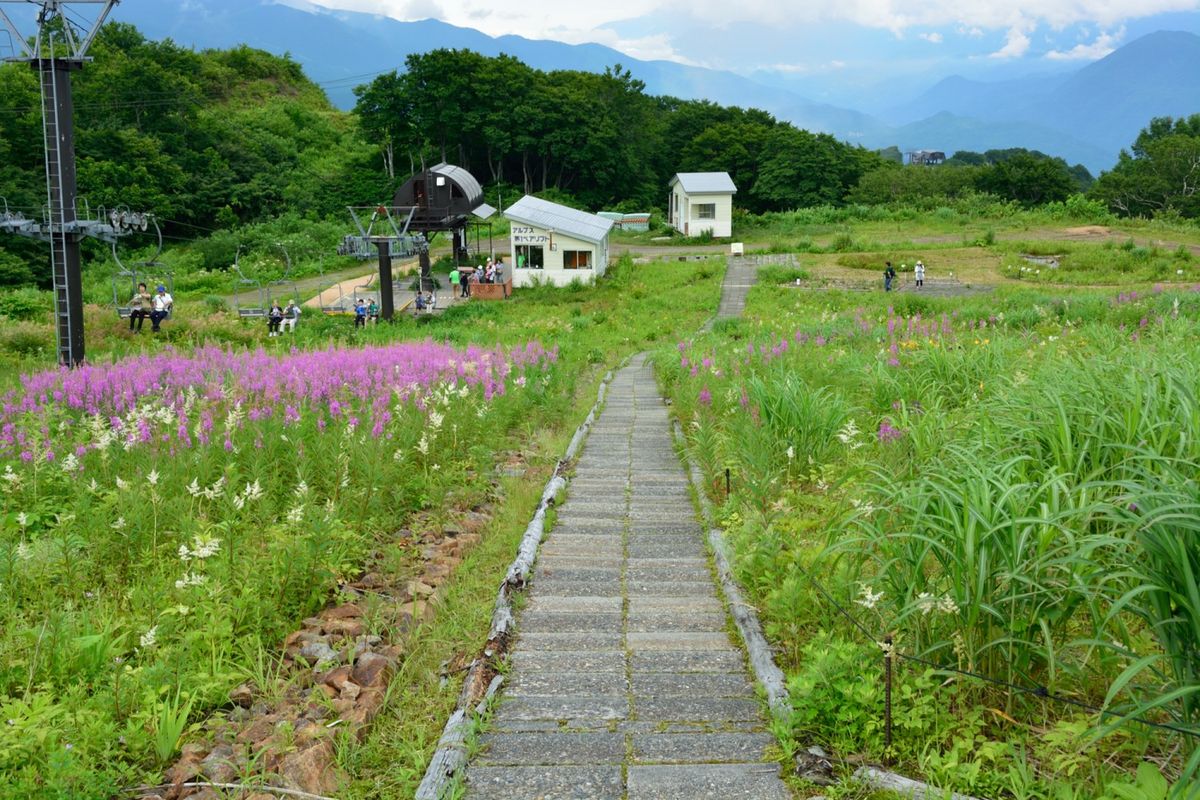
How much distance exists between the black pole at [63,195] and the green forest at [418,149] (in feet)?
93.1

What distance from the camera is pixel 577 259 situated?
37125mm

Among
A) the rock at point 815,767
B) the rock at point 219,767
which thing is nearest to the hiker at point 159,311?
→ the rock at point 219,767

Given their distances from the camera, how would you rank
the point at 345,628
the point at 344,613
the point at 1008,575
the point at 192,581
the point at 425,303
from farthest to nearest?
1. the point at 425,303
2. the point at 344,613
3. the point at 345,628
4. the point at 192,581
5. the point at 1008,575

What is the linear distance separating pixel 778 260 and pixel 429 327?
19.5 meters

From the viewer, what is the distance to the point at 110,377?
1037cm

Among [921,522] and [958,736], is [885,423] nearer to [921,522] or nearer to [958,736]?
[921,522]

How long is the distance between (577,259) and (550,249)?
1159mm

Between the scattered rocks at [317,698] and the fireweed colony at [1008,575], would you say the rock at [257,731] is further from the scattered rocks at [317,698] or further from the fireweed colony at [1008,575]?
the fireweed colony at [1008,575]

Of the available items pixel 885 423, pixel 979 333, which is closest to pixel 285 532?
pixel 885 423

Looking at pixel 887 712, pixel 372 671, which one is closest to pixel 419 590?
pixel 372 671

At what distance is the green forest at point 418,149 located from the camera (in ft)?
163

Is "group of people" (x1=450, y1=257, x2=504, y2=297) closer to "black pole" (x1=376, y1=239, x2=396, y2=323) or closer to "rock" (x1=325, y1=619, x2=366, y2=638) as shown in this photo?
"black pole" (x1=376, y1=239, x2=396, y2=323)

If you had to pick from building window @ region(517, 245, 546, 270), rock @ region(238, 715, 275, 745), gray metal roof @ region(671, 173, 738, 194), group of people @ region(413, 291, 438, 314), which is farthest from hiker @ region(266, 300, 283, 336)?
gray metal roof @ region(671, 173, 738, 194)

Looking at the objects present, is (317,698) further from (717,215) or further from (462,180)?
(717,215)
